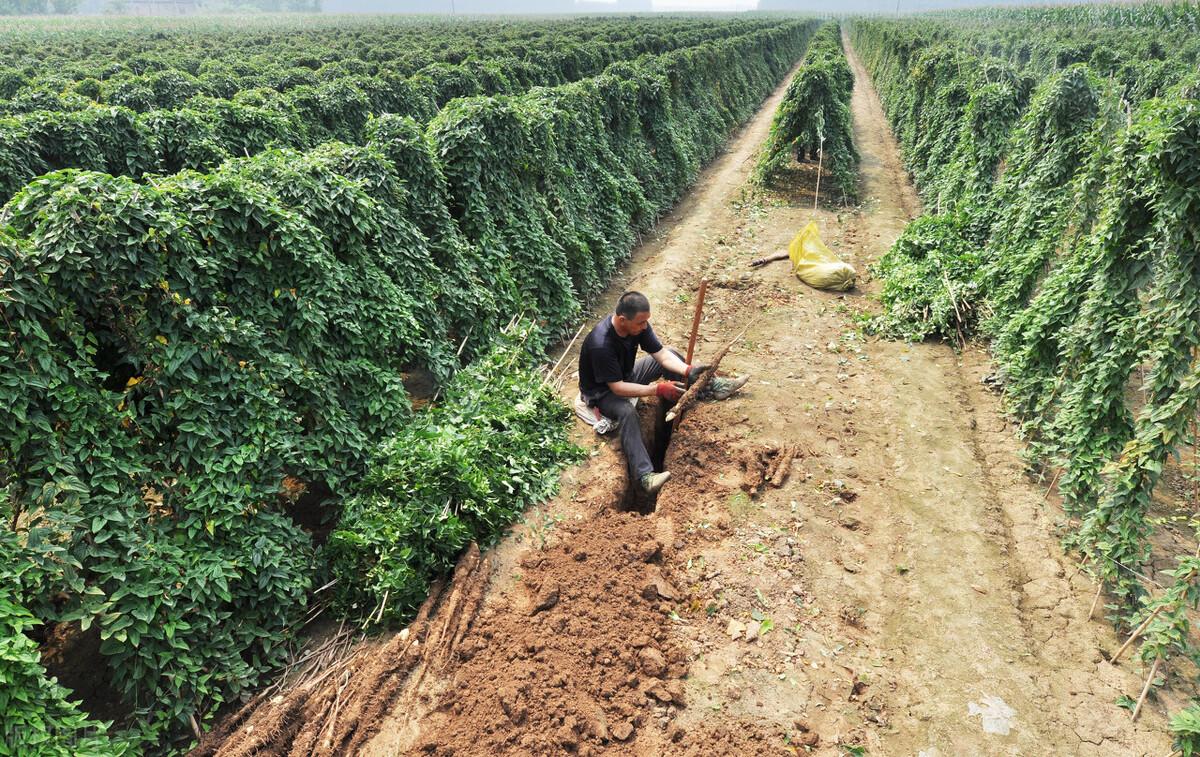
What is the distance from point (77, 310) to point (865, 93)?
132ft

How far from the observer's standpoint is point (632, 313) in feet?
21.0

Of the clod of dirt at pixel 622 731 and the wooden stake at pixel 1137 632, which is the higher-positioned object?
the clod of dirt at pixel 622 731

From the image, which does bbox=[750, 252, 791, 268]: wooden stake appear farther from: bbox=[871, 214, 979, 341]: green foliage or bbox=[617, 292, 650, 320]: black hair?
bbox=[617, 292, 650, 320]: black hair

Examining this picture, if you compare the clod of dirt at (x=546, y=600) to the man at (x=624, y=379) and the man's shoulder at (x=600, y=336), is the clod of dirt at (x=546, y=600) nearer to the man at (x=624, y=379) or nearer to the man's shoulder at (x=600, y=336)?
the man at (x=624, y=379)

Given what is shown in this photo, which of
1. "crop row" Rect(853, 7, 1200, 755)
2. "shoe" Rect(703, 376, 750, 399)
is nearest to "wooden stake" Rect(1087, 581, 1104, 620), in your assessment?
"crop row" Rect(853, 7, 1200, 755)

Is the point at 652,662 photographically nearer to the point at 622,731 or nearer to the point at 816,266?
the point at 622,731

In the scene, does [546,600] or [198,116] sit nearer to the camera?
[546,600]

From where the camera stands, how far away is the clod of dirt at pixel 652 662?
455 cm

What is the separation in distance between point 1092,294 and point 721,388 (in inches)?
153

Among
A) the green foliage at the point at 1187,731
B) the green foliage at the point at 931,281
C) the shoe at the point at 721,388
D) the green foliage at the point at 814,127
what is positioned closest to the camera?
the green foliage at the point at 1187,731

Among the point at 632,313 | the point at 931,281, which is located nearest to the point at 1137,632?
the point at 632,313

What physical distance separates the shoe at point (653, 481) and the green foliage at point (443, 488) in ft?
2.71

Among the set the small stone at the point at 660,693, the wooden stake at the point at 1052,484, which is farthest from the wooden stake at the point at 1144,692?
the small stone at the point at 660,693

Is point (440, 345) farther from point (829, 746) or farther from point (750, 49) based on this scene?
point (750, 49)
